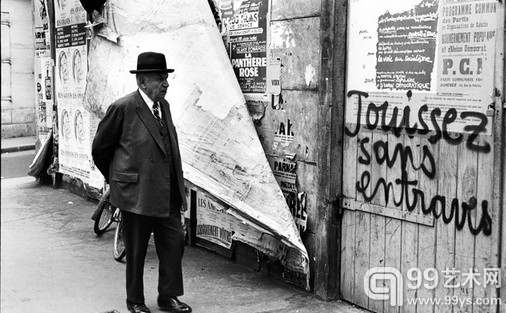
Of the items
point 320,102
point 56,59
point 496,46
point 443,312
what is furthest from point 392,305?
point 56,59

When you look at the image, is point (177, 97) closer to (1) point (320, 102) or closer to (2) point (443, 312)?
(1) point (320, 102)

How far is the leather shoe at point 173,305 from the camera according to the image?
484 cm

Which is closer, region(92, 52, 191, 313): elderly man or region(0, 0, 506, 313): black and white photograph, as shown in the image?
region(0, 0, 506, 313): black and white photograph

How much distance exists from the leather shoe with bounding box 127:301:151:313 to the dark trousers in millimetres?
27

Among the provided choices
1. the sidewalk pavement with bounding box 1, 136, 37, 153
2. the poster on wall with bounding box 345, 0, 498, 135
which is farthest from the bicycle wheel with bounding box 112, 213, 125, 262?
the sidewalk pavement with bounding box 1, 136, 37, 153

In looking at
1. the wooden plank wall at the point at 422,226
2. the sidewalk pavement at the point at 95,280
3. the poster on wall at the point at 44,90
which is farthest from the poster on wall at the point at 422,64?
the poster on wall at the point at 44,90

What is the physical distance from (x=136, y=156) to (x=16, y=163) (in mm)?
10436

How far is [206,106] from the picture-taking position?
5.48 metres

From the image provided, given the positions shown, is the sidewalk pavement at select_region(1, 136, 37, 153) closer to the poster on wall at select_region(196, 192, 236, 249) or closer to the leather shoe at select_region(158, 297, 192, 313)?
the poster on wall at select_region(196, 192, 236, 249)

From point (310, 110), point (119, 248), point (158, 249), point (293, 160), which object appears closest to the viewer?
point (158, 249)

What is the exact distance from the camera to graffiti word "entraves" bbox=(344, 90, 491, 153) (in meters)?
4.05

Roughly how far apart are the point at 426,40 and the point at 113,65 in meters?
2.92

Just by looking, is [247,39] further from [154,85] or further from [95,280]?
[95,280]

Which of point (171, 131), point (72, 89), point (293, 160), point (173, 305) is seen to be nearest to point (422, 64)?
point (293, 160)
